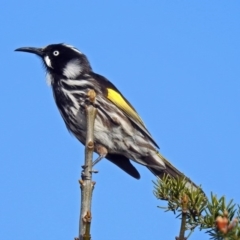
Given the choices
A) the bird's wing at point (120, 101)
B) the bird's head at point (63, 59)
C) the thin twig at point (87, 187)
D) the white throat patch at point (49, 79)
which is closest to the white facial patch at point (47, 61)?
the bird's head at point (63, 59)

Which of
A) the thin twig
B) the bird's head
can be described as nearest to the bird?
the bird's head

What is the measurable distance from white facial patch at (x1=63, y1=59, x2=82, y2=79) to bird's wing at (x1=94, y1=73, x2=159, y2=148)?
0.87 feet

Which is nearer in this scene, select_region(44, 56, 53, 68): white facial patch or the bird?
the bird

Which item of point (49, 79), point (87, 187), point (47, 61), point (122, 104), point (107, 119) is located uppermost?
point (47, 61)

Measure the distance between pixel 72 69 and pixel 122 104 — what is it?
0.87m

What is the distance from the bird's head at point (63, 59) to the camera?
7.77 meters

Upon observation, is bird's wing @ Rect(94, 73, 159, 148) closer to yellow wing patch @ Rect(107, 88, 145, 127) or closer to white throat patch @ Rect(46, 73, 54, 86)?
yellow wing patch @ Rect(107, 88, 145, 127)

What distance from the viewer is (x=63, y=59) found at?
7.99 m

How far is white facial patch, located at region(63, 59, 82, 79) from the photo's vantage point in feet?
25.0

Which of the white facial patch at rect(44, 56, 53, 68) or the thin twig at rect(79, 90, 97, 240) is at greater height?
the white facial patch at rect(44, 56, 53, 68)

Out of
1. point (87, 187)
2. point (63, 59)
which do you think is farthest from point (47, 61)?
point (87, 187)

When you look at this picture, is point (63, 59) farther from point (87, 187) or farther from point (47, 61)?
point (87, 187)

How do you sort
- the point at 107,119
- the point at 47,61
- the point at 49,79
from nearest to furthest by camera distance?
the point at 107,119
the point at 49,79
the point at 47,61

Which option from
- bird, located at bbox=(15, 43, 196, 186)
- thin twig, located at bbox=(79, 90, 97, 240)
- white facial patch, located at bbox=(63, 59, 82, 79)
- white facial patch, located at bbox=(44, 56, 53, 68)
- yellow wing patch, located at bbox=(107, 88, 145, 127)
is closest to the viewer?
thin twig, located at bbox=(79, 90, 97, 240)
